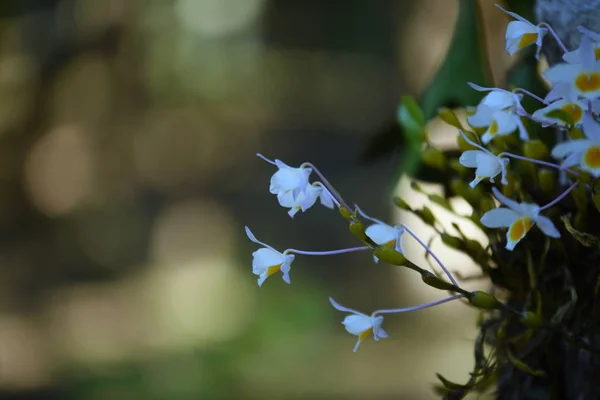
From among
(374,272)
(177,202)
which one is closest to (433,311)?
(374,272)

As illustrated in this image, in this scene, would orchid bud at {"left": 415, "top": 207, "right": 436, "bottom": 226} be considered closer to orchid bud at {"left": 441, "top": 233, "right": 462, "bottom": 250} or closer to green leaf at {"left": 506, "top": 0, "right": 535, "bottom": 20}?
orchid bud at {"left": 441, "top": 233, "right": 462, "bottom": 250}

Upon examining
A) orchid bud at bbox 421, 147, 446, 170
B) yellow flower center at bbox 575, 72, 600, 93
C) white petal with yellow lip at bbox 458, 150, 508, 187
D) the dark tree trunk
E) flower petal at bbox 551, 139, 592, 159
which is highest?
yellow flower center at bbox 575, 72, 600, 93

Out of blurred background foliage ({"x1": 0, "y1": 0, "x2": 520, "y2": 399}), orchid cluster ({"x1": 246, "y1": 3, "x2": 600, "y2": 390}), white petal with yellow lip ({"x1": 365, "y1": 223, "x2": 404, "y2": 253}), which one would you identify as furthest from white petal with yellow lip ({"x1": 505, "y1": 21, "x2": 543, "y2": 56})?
blurred background foliage ({"x1": 0, "y1": 0, "x2": 520, "y2": 399})

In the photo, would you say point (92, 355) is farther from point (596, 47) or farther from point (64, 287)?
point (596, 47)

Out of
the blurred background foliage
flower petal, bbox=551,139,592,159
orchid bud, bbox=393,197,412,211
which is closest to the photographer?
flower petal, bbox=551,139,592,159

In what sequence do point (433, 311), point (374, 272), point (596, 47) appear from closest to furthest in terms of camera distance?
point (596, 47) < point (433, 311) < point (374, 272)

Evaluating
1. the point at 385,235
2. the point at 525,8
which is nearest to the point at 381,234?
the point at 385,235
